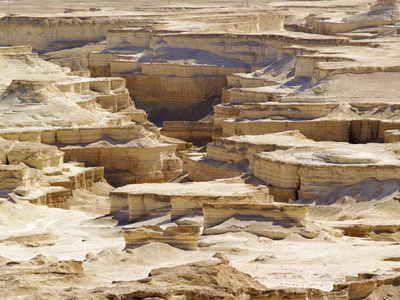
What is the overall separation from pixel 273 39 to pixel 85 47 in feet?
53.6

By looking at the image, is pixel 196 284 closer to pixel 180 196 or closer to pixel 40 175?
pixel 180 196

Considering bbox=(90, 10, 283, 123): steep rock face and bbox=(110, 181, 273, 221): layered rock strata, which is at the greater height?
bbox=(110, 181, 273, 221): layered rock strata

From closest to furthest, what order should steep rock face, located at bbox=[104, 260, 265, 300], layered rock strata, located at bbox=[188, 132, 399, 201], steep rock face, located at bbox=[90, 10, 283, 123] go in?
1. steep rock face, located at bbox=[104, 260, 265, 300]
2. layered rock strata, located at bbox=[188, 132, 399, 201]
3. steep rock face, located at bbox=[90, 10, 283, 123]

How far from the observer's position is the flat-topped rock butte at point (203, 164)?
1429cm

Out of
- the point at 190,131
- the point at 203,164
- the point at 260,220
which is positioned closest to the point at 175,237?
the point at 260,220

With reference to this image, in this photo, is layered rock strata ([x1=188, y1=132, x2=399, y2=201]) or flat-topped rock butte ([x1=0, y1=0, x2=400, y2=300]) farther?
layered rock strata ([x1=188, y1=132, x2=399, y2=201])

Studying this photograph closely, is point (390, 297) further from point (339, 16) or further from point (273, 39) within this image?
point (339, 16)

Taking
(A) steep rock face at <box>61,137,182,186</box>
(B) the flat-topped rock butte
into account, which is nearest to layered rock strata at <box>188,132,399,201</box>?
(B) the flat-topped rock butte

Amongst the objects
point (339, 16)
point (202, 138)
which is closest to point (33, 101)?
point (202, 138)

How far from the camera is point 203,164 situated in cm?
2931

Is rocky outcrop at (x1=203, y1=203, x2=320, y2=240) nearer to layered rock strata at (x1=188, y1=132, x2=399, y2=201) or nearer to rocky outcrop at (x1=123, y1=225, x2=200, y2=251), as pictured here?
rocky outcrop at (x1=123, y1=225, x2=200, y2=251)

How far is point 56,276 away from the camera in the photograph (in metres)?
13.4

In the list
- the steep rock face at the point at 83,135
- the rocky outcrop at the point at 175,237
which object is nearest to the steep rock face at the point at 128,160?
the steep rock face at the point at 83,135

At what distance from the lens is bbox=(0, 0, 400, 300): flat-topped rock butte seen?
14289 mm
